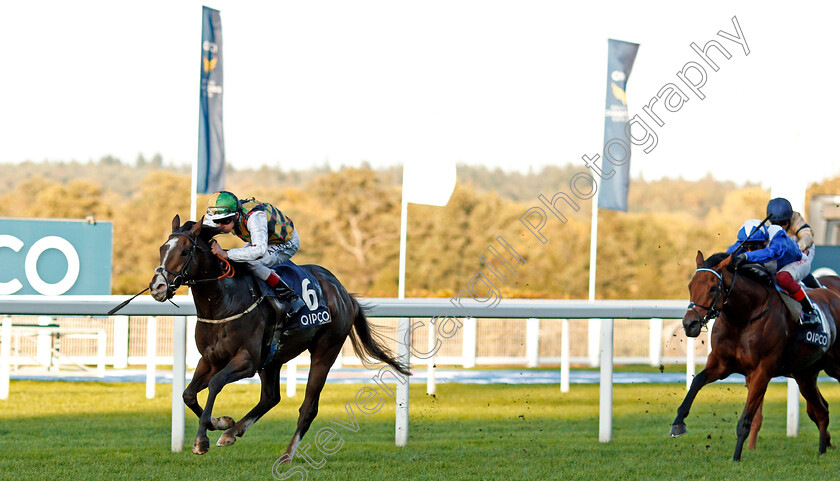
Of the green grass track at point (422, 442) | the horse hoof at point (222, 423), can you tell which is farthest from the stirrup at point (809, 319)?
the horse hoof at point (222, 423)

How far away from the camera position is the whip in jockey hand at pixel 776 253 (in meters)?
5.59

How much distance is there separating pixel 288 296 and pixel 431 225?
28001mm

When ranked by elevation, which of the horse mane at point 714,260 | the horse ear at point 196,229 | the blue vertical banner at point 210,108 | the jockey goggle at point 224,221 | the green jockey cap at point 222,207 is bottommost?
the horse mane at point 714,260

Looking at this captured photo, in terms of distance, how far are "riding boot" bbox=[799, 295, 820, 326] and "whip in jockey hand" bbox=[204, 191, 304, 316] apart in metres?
3.21

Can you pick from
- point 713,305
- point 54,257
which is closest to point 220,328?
point 713,305

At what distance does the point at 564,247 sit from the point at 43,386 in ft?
85.3

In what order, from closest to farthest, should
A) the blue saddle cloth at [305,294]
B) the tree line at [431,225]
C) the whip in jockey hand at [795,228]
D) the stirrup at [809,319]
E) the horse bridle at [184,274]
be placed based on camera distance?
the horse bridle at [184,274], the blue saddle cloth at [305,294], the stirrup at [809,319], the whip in jockey hand at [795,228], the tree line at [431,225]

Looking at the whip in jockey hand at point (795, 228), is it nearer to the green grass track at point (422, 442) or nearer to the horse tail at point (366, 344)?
the green grass track at point (422, 442)

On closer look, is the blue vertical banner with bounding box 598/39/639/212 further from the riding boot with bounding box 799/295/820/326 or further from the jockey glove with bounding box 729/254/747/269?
the jockey glove with bounding box 729/254/747/269

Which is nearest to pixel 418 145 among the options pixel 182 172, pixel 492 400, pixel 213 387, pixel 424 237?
pixel 492 400

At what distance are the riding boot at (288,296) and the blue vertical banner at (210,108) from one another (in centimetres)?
605

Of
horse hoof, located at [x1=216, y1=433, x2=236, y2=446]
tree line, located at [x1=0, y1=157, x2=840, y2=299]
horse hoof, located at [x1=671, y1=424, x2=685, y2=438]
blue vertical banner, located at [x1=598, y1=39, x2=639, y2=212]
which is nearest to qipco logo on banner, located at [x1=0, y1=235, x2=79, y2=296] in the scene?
horse hoof, located at [x1=216, y1=433, x2=236, y2=446]

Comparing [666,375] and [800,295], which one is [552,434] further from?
[666,375]

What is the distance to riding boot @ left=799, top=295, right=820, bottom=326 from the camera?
18.9 feet
